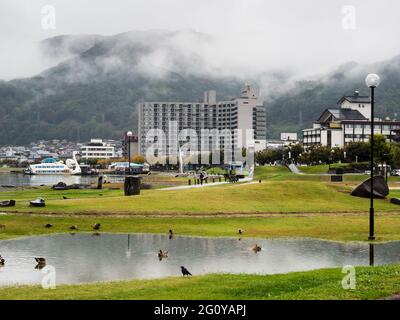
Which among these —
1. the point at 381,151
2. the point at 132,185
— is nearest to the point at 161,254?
the point at 132,185

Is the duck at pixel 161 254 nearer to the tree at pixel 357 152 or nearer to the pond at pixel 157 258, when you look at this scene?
the pond at pixel 157 258

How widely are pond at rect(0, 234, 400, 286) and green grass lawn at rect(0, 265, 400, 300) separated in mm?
3606

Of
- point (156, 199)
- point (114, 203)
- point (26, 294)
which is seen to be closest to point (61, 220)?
point (114, 203)

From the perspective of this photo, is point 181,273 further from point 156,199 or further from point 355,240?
point 156,199

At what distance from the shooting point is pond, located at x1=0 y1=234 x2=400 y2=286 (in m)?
30.3

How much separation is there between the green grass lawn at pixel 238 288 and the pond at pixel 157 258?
3.61 metres

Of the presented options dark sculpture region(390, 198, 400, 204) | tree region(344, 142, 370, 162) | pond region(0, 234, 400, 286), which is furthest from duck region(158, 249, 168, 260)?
tree region(344, 142, 370, 162)

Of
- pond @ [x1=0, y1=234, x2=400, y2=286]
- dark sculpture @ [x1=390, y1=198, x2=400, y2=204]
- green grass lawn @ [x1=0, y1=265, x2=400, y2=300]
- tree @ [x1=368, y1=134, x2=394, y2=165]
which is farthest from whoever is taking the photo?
tree @ [x1=368, y1=134, x2=394, y2=165]

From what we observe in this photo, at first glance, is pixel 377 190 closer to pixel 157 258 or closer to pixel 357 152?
pixel 157 258

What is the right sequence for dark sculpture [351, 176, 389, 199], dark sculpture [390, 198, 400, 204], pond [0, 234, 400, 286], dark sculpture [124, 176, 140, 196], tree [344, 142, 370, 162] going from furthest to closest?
tree [344, 142, 370, 162] → dark sculpture [124, 176, 140, 196] → dark sculpture [351, 176, 389, 199] → dark sculpture [390, 198, 400, 204] → pond [0, 234, 400, 286]

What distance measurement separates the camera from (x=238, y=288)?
23016 mm

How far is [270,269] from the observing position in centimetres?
3141

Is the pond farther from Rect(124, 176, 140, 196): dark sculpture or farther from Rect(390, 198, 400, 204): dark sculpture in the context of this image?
Rect(390, 198, 400, 204): dark sculpture
